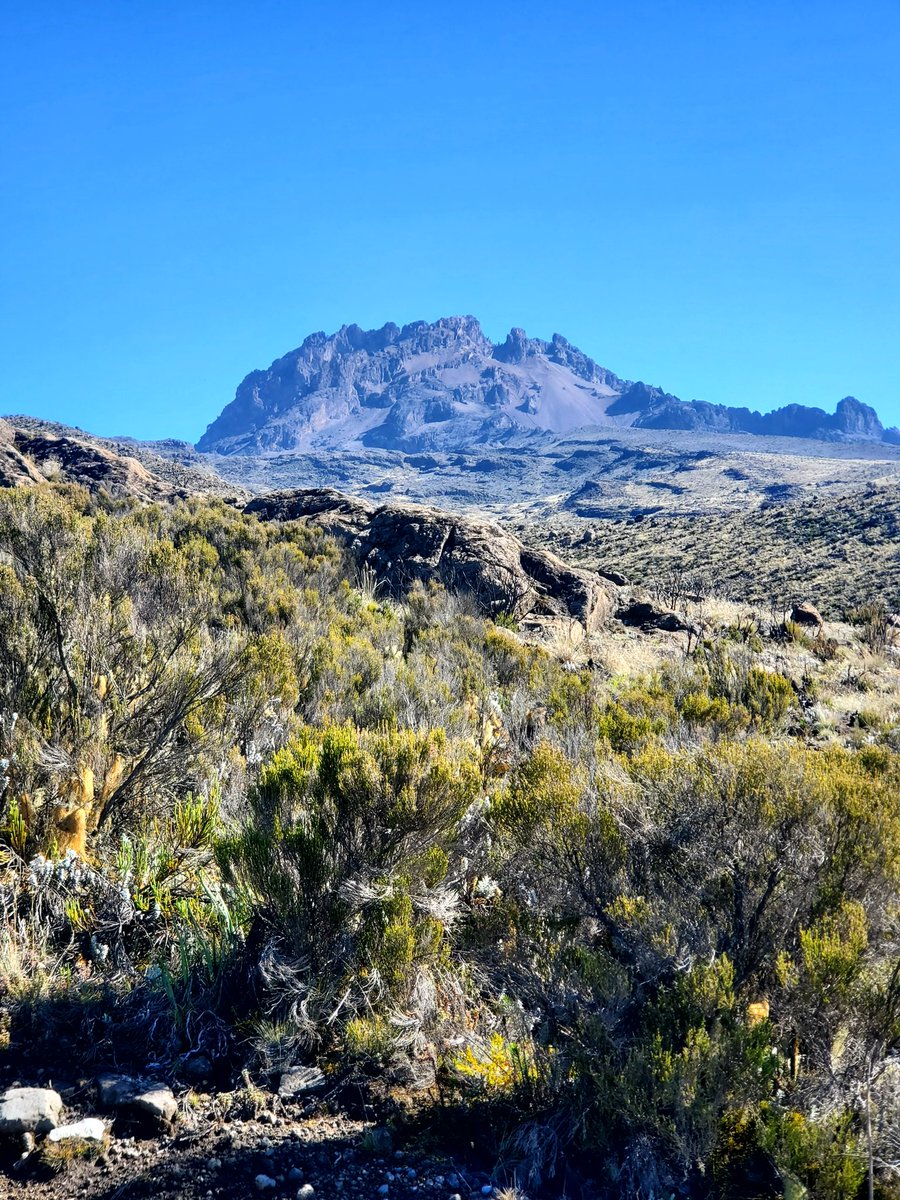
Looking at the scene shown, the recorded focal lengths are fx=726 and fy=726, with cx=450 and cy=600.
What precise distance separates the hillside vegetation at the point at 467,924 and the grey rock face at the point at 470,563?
965 centimetres

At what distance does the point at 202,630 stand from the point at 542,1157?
5375 millimetres

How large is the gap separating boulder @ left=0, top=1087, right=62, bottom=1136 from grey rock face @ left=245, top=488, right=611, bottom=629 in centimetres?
1213

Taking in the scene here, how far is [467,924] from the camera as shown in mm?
3922

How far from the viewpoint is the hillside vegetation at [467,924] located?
280cm

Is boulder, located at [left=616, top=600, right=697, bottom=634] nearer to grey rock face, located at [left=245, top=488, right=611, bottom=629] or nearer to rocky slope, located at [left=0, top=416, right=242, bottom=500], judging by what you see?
grey rock face, located at [left=245, top=488, right=611, bottom=629]

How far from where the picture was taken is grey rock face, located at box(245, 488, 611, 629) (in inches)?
606

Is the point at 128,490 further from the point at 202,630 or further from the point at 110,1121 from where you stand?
the point at 110,1121

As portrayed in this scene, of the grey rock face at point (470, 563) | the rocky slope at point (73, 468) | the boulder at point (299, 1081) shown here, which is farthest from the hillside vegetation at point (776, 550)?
the boulder at point (299, 1081)

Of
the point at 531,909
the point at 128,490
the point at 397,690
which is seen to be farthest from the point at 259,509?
the point at 531,909

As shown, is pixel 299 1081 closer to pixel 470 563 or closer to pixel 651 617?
pixel 470 563

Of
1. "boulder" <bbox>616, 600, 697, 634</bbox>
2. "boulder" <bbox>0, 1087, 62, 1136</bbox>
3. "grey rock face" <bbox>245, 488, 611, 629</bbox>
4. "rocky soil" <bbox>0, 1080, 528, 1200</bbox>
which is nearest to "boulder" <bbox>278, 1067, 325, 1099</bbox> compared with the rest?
"rocky soil" <bbox>0, 1080, 528, 1200</bbox>

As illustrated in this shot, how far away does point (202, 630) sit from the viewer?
23.0ft

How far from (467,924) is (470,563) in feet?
39.3

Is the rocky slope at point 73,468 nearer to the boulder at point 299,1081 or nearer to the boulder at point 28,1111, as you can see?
the boulder at point 28,1111
